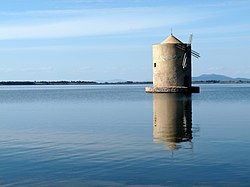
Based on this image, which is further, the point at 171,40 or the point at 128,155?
the point at 171,40

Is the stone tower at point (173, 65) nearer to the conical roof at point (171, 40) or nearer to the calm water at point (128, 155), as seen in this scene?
the conical roof at point (171, 40)

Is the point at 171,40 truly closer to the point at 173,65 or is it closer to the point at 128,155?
the point at 173,65

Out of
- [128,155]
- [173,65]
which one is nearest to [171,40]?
[173,65]

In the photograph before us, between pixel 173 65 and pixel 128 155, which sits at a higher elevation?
pixel 173 65

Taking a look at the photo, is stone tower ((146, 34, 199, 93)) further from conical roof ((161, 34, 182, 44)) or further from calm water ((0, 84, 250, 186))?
calm water ((0, 84, 250, 186))

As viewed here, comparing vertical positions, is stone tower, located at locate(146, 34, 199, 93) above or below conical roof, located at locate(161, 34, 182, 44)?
below

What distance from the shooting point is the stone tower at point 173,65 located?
38969mm

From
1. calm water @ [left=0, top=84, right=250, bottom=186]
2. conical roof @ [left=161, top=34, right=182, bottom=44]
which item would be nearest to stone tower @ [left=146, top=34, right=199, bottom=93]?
conical roof @ [left=161, top=34, right=182, bottom=44]

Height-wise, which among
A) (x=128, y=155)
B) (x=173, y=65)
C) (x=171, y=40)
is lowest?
(x=128, y=155)

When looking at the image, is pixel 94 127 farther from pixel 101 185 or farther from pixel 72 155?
pixel 101 185

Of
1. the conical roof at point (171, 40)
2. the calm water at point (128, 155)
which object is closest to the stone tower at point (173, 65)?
the conical roof at point (171, 40)

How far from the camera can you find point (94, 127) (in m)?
14.6

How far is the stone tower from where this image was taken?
38969 mm

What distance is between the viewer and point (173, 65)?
128 ft
